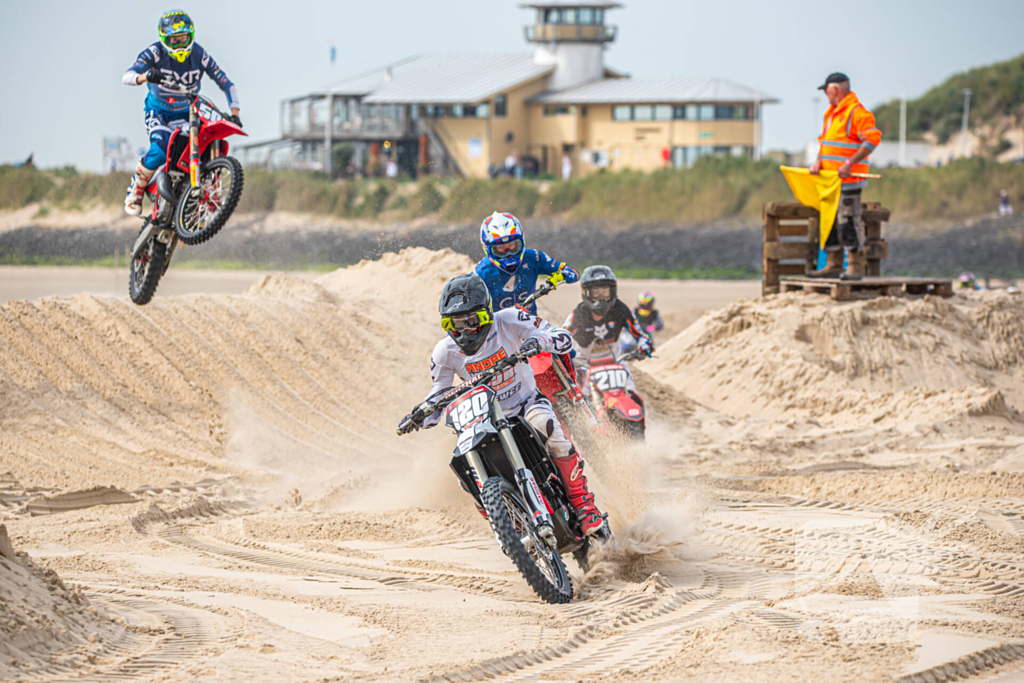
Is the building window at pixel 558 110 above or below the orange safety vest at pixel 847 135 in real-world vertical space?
above

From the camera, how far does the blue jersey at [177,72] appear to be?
7988 mm

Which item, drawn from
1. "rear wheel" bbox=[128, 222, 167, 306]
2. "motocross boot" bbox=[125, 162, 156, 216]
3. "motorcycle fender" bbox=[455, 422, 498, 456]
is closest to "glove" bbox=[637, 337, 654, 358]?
"motorcycle fender" bbox=[455, 422, 498, 456]

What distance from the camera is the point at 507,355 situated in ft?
21.1

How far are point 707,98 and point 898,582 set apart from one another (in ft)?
162

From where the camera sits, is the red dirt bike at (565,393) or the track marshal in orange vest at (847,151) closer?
the red dirt bike at (565,393)

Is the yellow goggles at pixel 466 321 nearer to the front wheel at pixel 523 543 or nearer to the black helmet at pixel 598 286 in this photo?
the front wheel at pixel 523 543

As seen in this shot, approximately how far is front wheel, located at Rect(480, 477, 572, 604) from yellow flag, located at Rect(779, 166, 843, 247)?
8.82 meters

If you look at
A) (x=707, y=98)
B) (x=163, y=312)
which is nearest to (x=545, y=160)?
(x=707, y=98)

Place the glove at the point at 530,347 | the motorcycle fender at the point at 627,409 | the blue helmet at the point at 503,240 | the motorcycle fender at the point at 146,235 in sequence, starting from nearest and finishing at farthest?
the glove at the point at 530,347, the blue helmet at the point at 503,240, the motorcycle fender at the point at 146,235, the motorcycle fender at the point at 627,409

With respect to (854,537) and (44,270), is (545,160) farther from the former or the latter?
(854,537)

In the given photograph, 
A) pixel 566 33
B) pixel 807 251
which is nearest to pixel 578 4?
pixel 566 33

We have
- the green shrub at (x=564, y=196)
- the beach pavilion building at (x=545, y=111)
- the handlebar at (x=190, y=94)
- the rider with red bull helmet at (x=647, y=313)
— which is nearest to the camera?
the handlebar at (x=190, y=94)

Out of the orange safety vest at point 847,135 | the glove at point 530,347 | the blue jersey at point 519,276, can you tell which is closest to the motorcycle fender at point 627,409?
the blue jersey at point 519,276

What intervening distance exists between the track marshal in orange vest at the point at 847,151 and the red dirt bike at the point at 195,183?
24.3ft
